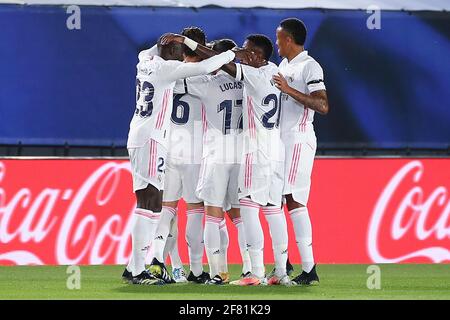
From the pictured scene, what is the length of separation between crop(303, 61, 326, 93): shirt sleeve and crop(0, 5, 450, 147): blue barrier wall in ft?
14.1

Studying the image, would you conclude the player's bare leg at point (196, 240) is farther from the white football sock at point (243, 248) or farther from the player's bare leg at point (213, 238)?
the white football sock at point (243, 248)

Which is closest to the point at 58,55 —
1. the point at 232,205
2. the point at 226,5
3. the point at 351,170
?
the point at 226,5

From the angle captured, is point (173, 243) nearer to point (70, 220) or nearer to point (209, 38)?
point (70, 220)

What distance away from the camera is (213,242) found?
9461mm

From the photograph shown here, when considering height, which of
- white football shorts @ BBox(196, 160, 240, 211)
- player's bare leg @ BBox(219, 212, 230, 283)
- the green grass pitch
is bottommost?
the green grass pitch

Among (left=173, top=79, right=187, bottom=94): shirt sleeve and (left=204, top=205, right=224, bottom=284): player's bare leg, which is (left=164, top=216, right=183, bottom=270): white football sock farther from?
(left=173, top=79, right=187, bottom=94): shirt sleeve

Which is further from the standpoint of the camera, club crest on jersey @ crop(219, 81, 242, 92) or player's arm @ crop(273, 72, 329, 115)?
club crest on jersey @ crop(219, 81, 242, 92)

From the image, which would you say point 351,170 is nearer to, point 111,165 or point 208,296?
point 111,165

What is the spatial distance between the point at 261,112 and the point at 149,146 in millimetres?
882

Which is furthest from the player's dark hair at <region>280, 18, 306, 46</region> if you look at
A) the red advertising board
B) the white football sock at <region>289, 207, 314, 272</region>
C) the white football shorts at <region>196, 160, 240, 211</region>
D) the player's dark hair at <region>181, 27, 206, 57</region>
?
the red advertising board

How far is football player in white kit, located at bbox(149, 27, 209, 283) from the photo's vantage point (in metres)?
9.84

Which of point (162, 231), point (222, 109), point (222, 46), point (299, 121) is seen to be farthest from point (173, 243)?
point (222, 46)

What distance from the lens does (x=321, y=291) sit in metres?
9.00

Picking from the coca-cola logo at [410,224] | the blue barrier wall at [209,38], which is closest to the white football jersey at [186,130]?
the coca-cola logo at [410,224]
